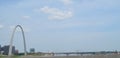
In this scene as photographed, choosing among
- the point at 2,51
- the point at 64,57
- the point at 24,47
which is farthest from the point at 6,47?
the point at 64,57

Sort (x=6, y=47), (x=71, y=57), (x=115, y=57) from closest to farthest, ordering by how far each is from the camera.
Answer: (x=71, y=57), (x=115, y=57), (x=6, y=47)

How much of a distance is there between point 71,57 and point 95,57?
446 centimetres

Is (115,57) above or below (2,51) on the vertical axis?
below

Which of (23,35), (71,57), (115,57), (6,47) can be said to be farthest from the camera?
(6,47)

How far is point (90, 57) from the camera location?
5572 centimetres

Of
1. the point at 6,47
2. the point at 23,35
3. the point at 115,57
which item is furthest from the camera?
the point at 6,47

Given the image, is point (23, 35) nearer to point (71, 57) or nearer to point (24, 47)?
point (24, 47)

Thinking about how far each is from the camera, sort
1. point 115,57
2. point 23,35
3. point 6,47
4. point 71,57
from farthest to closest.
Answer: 1. point 6,47
2. point 23,35
3. point 115,57
4. point 71,57

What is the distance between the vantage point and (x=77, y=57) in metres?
55.7

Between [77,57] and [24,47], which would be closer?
[77,57]

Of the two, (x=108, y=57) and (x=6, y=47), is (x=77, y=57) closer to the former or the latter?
(x=108, y=57)

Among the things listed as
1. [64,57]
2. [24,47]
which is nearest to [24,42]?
[24,47]

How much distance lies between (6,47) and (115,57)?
221ft

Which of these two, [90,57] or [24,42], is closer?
[90,57]
